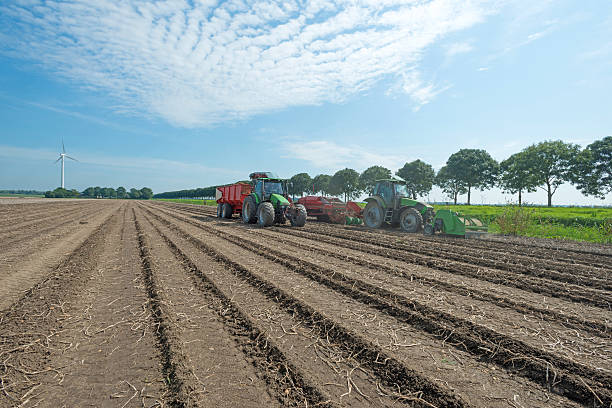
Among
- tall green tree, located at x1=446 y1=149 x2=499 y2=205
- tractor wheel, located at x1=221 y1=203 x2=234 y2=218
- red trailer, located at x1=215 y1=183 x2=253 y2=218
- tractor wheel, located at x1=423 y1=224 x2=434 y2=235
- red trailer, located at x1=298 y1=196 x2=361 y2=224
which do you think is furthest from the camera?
tall green tree, located at x1=446 y1=149 x2=499 y2=205

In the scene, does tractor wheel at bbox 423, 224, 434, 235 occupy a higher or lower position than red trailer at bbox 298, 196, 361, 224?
lower

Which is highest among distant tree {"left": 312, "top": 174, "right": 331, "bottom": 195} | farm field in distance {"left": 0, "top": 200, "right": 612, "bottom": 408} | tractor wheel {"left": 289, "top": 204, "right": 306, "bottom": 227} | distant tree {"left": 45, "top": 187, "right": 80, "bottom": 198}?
distant tree {"left": 312, "top": 174, "right": 331, "bottom": 195}

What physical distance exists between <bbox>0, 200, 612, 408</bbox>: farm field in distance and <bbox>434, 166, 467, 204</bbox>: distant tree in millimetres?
48986

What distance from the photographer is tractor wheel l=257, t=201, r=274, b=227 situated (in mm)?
13422

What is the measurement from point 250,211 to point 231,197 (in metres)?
4.31

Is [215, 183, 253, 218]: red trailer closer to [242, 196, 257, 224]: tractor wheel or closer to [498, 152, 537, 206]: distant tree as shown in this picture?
[242, 196, 257, 224]: tractor wheel

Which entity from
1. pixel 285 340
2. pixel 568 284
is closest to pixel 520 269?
pixel 568 284

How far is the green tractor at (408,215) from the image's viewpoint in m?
11.5

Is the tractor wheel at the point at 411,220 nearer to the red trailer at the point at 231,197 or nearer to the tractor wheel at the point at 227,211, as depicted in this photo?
the red trailer at the point at 231,197

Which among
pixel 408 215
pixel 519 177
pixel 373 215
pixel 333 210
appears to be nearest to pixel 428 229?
pixel 408 215

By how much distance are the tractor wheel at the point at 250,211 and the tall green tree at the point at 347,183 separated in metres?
53.1

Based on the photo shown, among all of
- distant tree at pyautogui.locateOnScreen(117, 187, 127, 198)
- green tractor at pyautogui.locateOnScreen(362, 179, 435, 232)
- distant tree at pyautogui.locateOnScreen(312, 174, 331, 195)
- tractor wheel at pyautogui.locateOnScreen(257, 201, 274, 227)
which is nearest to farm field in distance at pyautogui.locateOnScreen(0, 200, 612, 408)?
green tractor at pyautogui.locateOnScreen(362, 179, 435, 232)

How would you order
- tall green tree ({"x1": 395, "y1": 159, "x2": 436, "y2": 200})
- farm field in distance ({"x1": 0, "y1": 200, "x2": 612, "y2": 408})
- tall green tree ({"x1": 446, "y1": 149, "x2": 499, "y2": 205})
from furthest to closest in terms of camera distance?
tall green tree ({"x1": 395, "y1": 159, "x2": 436, "y2": 200}) < tall green tree ({"x1": 446, "y1": 149, "x2": 499, "y2": 205}) < farm field in distance ({"x1": 0, "y1": 200, "x2": 612, "y2": 408})

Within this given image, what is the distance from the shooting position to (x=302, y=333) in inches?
133
